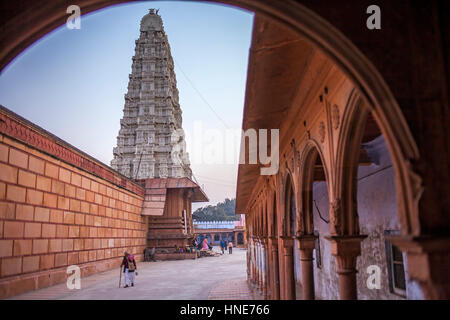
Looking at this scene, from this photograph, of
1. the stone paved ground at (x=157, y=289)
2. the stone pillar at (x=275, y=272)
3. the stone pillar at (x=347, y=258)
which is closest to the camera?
the stone pillar at (x=347, y=258)

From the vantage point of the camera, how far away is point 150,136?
145 ft

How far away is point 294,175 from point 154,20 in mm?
49062

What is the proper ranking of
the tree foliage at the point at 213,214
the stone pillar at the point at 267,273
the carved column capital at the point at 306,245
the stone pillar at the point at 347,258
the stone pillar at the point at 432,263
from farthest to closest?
the tree foliage at the point at 213,214
the stone pillar at the point at 267,273
the carved column capital at the point at 306,245
the stone pillar at the point at 347,258
the stone pillar at the point at 432,263

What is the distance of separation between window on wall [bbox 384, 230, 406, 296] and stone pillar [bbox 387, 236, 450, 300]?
15.5 feet

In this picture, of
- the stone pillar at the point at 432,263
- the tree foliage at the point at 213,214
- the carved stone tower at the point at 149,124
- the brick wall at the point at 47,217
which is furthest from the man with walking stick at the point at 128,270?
the tree foliage at the point at 213,214

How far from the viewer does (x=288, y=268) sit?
811 cm

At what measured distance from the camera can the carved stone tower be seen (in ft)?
145

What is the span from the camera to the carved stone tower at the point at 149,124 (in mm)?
44344

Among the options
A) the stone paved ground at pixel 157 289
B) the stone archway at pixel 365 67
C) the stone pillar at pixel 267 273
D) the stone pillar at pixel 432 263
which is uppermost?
the stone archway at pixel 365 67

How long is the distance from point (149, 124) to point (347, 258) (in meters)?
41.5

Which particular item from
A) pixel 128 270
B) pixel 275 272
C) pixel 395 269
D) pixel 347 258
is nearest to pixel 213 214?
pixel 128 270

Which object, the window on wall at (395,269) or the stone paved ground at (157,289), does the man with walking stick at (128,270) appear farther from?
the window on wall at (395,269)

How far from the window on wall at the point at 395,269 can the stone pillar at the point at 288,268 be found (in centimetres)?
188
